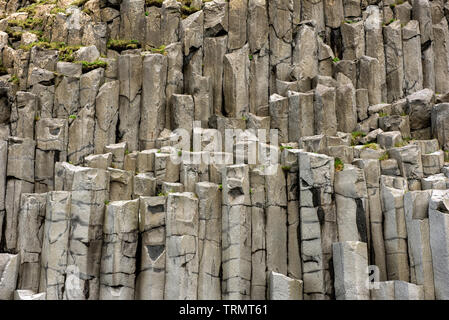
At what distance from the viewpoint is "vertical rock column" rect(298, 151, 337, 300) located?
2828cm

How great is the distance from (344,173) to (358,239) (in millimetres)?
2996

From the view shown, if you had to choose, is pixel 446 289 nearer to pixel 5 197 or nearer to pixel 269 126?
pixel 269 126

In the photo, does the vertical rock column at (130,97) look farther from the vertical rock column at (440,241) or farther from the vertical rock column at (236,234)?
the vertical rock column at (440,241)

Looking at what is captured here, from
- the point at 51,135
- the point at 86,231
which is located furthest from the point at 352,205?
the point at 51,135

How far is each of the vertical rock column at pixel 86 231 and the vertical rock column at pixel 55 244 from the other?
0.25 meters

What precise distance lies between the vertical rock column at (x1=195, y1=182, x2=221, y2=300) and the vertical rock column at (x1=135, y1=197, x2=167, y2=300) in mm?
1625

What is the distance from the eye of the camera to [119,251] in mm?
28109

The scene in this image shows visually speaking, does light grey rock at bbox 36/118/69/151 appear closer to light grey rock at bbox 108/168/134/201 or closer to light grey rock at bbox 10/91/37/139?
light grey rock at bbox 10/91/37/139

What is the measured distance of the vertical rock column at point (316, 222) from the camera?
28281mm

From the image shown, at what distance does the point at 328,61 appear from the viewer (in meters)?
38.8

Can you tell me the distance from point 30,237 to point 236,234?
901cm

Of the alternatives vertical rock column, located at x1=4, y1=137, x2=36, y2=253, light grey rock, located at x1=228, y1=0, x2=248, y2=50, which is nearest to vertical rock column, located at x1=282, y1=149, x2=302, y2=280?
light grey rock, located at x1=228, y1=0, x2=248, y2=50

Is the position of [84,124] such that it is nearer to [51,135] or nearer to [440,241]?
[51,135]


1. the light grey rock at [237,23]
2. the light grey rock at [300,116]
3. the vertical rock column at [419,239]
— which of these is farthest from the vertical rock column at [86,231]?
the vertical rock column at [419,239]
